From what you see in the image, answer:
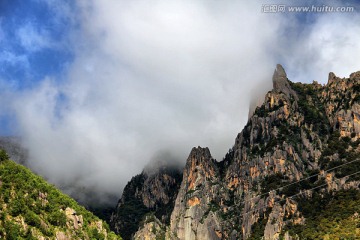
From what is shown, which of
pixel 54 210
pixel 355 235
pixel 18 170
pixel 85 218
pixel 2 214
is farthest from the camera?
pixel 355 235

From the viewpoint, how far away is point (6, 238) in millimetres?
105250

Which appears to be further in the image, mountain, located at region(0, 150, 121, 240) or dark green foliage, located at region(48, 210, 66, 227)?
dark green foliage, located at region(48, 210, 66, 227)

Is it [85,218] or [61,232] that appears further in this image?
[85,218]

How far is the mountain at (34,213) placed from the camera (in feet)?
374

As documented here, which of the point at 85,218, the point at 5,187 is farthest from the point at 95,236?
the point at 5,187

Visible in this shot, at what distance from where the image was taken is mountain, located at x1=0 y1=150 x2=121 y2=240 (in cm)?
11411

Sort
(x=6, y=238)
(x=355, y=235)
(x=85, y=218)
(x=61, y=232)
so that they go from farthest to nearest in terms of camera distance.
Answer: (x=355, y=235), (x=85, y=218), (x=61, y=232), (x=6, y=238)

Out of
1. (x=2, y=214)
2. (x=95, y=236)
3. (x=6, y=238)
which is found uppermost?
(x=95, y=236)

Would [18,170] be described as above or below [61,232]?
above

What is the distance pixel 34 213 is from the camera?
124062mm

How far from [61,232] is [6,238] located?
2279cm

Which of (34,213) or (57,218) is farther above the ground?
(57,218)

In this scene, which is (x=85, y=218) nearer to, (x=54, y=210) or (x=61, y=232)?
(x=54, y=210)

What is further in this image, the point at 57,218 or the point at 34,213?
the point at 57,218
